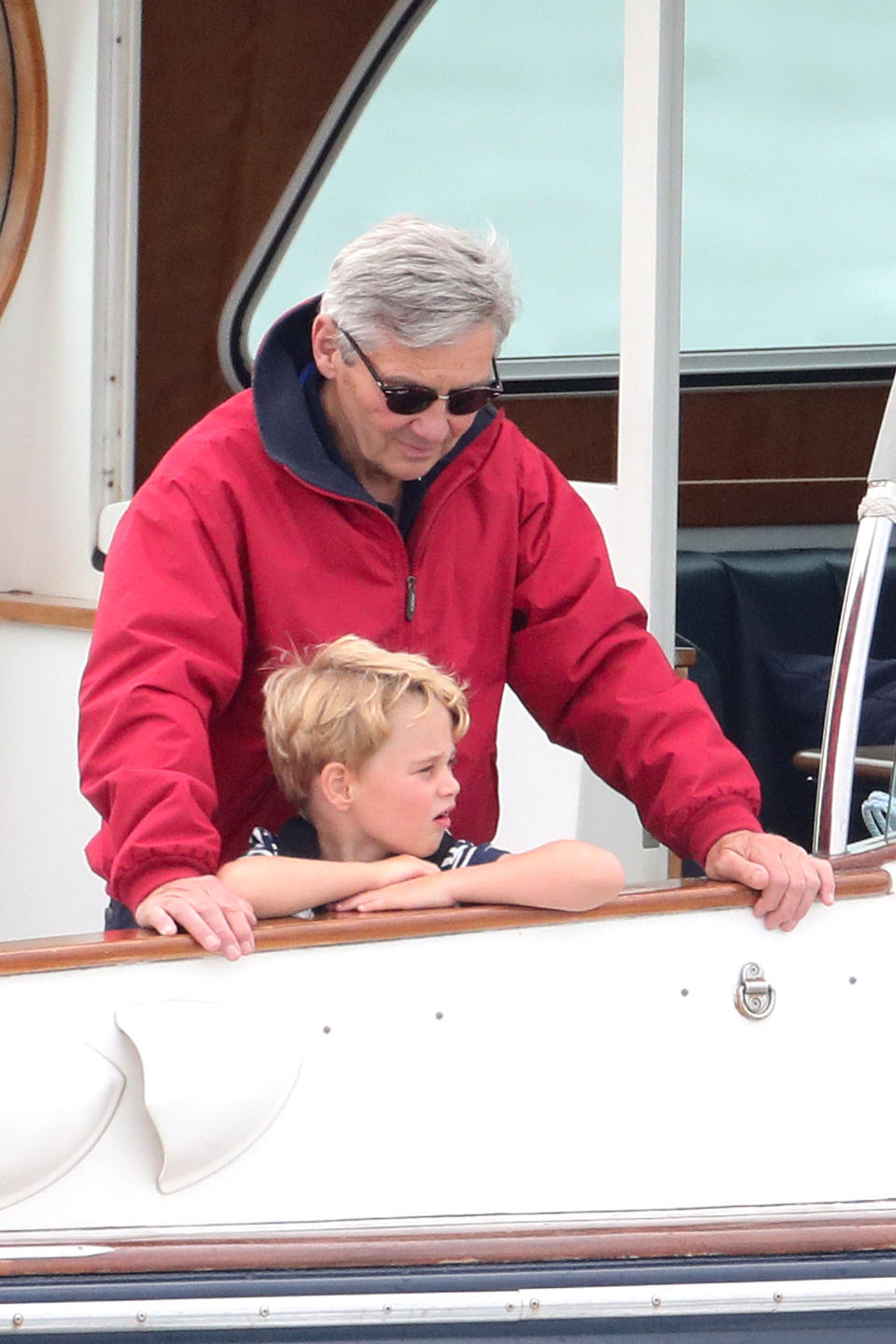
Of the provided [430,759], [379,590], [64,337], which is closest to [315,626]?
[379,590]

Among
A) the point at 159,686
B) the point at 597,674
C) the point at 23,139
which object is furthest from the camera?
the point at 23,139

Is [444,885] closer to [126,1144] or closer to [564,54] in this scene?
[126,1144]

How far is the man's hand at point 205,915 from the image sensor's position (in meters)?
1.41

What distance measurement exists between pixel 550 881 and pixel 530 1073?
16cm

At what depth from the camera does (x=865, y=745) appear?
2.86m

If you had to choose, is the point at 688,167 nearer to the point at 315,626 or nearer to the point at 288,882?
the point at 315,626

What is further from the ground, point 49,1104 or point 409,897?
point 409,897

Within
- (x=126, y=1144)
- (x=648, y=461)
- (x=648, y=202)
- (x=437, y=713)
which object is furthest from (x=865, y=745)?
(x=126, y=1144)

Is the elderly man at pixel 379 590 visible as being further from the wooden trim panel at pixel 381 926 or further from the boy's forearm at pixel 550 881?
the boy's forearm at pixel 550 881

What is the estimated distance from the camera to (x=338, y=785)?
5.61 ft

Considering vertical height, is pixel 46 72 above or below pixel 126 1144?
above

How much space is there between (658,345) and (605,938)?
1.17 meters

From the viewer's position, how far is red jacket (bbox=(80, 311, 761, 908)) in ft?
5.29

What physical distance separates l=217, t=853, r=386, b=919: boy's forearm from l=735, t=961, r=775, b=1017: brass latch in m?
0.32
